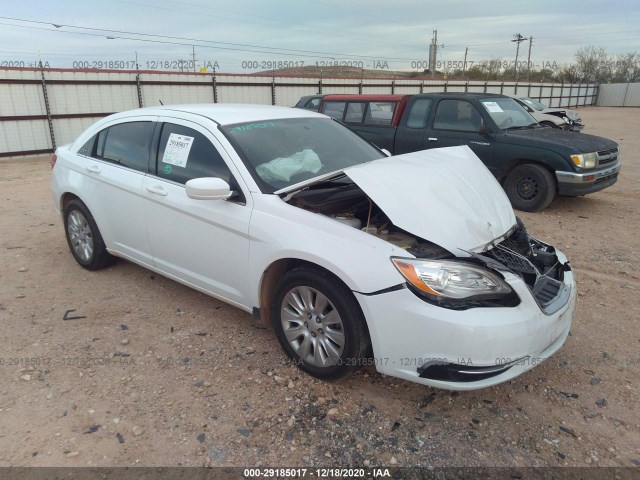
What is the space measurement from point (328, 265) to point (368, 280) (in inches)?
10.1

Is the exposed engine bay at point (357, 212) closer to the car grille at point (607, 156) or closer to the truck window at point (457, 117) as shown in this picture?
the truck window at point (457, 117)

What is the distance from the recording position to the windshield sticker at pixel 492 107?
24.5ft

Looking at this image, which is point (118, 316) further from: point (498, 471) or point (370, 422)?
point (498, 471)

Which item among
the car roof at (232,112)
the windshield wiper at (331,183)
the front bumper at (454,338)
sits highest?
the car roof at (232,112)

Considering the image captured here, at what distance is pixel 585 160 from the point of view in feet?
22.0

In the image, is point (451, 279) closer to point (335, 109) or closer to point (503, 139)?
point (503, 139)

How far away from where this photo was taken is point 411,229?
2676mm

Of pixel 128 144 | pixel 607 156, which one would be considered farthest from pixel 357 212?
pixel 607 156

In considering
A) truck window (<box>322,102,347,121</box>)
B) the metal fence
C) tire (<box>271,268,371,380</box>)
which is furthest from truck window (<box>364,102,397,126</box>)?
the metal fence

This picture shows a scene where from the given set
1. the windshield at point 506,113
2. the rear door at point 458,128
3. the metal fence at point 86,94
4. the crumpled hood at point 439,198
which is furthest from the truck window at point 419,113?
the metal fence at point 86,94

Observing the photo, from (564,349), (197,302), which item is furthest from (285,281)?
(564,349)

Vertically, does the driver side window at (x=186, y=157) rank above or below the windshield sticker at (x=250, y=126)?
below

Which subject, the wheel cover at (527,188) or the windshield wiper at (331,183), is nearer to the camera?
the windshield wiper at (331,183)

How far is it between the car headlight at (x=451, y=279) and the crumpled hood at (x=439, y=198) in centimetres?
17
